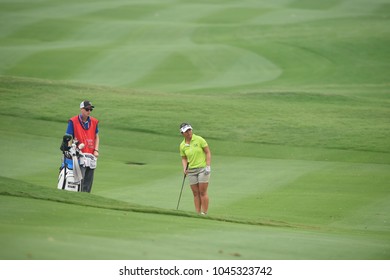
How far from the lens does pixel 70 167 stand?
17.4 metres

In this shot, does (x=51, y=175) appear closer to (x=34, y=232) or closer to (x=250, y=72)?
(x=34, y=232)

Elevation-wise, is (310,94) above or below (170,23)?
below

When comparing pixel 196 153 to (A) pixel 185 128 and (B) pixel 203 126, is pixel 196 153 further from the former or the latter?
(B) pixel 203 126

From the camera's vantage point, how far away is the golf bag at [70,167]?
17.3 m

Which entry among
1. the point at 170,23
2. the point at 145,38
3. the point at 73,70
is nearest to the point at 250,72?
the point at 73,70

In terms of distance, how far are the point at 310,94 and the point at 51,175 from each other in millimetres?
19022

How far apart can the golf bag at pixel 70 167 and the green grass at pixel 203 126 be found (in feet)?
2.46

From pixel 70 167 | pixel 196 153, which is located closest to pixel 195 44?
pixel 196 153

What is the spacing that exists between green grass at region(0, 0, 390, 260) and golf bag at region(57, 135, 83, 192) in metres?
0.75

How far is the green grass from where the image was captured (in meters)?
13.2

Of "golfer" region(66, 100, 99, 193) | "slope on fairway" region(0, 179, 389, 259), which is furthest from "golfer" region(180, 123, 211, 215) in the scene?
"slope on fairway" region(0, 179, 389, 259)

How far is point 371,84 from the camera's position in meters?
50.1

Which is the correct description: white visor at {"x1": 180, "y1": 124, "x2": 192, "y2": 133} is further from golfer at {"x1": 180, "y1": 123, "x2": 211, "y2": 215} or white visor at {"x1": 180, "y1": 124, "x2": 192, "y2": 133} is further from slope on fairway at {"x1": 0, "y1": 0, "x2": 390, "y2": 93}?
slope on fairway at {"x1": 0, "y1": 0, "x2": 390, "y2": 93}

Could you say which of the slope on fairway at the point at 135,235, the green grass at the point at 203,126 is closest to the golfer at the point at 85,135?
the green grass at the point at 203,126
